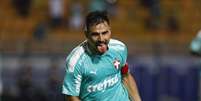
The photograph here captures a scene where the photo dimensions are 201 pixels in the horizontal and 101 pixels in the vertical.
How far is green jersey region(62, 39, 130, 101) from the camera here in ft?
22.9

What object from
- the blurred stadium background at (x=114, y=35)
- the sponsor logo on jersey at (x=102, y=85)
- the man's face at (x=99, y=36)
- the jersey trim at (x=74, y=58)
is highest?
the man's face at (x=99, y=36)

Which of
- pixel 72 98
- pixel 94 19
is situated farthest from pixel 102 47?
pixel 72 98

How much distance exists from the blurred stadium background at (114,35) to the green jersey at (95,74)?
562cm

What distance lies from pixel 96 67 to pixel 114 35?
10360 mm

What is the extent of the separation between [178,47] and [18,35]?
318 centimetres

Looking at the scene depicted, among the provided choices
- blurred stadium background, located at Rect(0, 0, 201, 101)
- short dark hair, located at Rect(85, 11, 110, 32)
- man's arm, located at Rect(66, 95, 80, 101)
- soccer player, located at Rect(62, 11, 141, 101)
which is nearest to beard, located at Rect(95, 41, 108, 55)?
soccer player, located at Rect(62, 11, 141, 101)

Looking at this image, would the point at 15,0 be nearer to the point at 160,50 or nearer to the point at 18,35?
the point at 18,35

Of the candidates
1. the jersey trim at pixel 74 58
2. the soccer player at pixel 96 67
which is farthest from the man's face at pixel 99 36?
the jersey trim at pixel 74 58

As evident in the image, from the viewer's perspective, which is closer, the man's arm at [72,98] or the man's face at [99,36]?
the man's face at [99,36]

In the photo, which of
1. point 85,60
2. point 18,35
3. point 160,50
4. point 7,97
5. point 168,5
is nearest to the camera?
point 85,60

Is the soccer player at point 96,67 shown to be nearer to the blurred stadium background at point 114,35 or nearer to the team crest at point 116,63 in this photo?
the team crest at point 116,63

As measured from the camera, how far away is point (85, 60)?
7.02 m

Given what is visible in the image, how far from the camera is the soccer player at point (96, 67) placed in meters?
6.81

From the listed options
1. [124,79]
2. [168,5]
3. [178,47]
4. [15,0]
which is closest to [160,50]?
[178,47]
